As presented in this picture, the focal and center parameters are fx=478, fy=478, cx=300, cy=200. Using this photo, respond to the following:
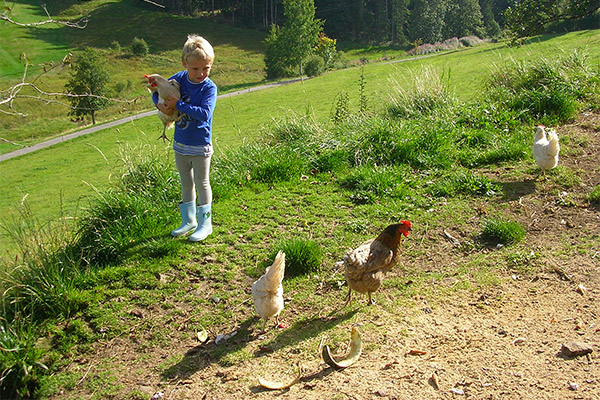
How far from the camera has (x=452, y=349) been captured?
13.1 feet

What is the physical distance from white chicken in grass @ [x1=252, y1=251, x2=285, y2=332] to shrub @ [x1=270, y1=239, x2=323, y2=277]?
1.00 metres

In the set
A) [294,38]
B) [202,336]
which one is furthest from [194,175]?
[294,38]

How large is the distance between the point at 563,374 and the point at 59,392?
392 cm

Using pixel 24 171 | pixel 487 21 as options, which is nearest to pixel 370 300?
pixel 24 171

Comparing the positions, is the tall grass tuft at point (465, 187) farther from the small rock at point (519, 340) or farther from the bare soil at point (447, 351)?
the small rock at point (519, 340)

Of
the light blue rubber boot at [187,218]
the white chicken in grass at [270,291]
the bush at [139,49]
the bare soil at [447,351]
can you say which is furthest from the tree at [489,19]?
the white chicken in grass at [270,291]

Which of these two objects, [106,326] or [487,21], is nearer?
[106,326]

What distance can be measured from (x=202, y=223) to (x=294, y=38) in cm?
4199

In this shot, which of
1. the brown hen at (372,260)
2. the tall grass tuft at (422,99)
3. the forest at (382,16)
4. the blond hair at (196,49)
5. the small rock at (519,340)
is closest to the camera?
the small rock at (519,340)

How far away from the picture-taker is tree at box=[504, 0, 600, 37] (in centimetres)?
1166

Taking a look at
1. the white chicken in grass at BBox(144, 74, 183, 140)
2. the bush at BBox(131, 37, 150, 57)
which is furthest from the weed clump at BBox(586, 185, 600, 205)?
the bush at BBox(131, 37, 150, 57)

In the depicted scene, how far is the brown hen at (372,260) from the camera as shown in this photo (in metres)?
4.38

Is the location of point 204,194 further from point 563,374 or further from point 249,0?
point 249,0

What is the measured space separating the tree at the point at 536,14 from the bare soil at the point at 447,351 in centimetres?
818
